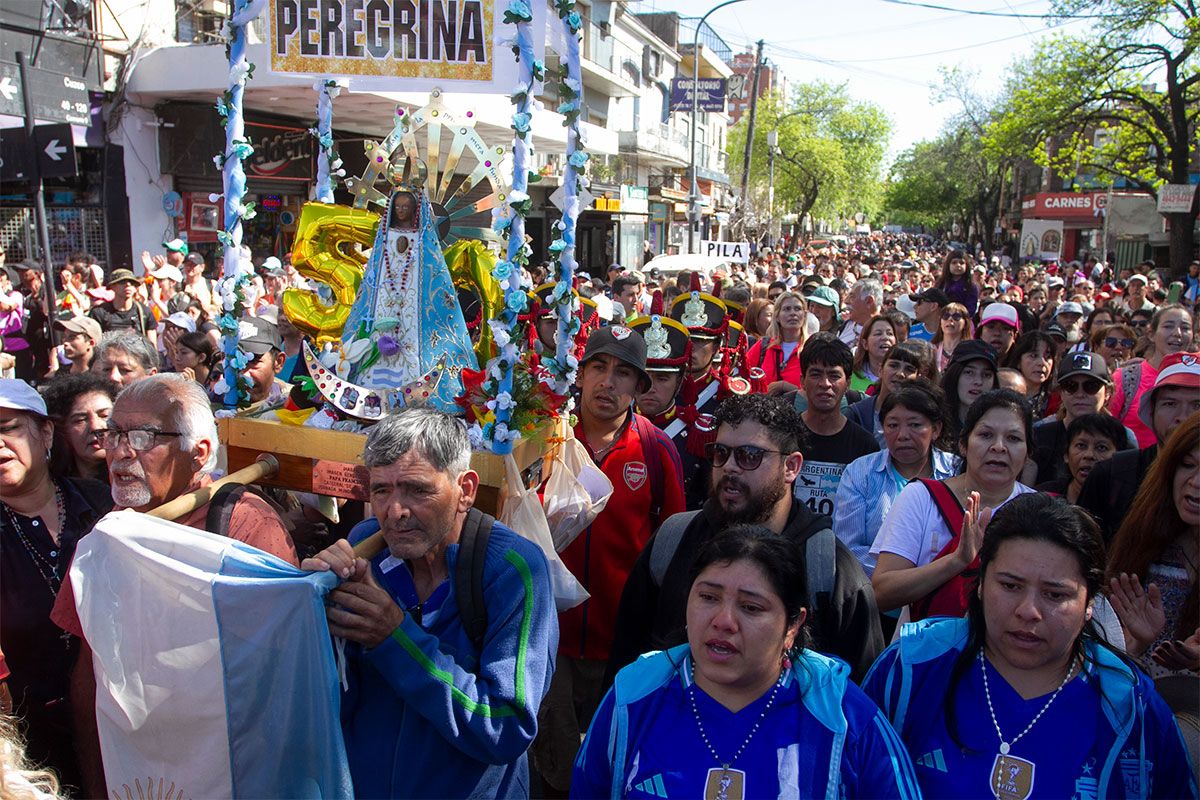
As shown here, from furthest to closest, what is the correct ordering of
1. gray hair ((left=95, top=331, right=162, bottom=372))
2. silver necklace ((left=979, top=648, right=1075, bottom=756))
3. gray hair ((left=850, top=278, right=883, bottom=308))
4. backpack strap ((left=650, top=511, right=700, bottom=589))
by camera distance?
gray hair ((left=850, top=278, right=883, bottom=308))
gray hair ((left=95, top=331, right=162, bottom=372))
backpack strap ((left=650, top=511, right=700, bottom=589))
silver necklace ((left=979, top=648, right=1075, bottom=756))

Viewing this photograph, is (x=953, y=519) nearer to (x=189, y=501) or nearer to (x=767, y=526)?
(x=767, y=526)

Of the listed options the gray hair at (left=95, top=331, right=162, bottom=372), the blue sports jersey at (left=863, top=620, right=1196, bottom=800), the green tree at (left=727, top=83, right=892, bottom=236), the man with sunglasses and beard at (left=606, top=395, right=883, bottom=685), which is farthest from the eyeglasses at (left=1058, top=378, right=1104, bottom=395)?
the green tree at (left=727, top=83, right=892, bottom=236)

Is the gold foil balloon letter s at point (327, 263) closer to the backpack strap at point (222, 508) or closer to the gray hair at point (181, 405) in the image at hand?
the gray hair at point (181, 405)

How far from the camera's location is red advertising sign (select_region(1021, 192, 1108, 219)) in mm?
32875

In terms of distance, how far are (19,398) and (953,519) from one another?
10.2 feet

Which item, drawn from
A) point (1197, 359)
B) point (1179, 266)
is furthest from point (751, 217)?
point (1197, 359)

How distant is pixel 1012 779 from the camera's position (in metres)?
2.18

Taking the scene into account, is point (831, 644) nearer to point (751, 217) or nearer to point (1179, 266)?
point (1179, 266)

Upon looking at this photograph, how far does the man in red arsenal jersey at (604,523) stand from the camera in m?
3.75

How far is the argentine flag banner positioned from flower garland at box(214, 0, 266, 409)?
187cm

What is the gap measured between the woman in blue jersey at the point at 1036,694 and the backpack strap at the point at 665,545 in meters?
0.82

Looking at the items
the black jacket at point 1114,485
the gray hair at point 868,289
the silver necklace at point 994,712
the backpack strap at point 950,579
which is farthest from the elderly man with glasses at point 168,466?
the gray hair at point 868,289

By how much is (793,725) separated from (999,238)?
5904 centimetres

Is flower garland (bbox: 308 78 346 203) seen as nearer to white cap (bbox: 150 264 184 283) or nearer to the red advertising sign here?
white cap (bbox: 150 264 184 283)
